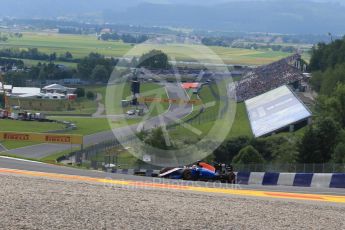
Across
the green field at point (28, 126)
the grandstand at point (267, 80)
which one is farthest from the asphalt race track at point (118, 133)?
the grandstand at point (267, 80)

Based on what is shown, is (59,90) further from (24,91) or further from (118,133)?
(118,133)

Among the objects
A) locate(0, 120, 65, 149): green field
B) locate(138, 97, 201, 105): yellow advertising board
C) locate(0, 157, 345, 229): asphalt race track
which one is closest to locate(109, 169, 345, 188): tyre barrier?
locate(0, 157, 345, 229): asphalt race track

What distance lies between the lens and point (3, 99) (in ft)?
310

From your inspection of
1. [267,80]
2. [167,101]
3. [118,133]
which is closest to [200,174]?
[118,133]

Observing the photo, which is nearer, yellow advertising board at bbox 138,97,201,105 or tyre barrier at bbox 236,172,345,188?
tyre barrier at bbox 236,172,345,188

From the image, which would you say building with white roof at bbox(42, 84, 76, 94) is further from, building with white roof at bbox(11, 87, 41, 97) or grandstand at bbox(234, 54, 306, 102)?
grandstand at bbox(234, 54, 306, 102)

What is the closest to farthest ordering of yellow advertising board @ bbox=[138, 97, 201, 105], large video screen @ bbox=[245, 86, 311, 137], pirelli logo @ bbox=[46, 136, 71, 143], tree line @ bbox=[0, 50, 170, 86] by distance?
pirelli logo @ bbox=[46, 136, 71, 143], large video screen @ bbox=[245, 86, 311, 137], yellow advertising board @ bbox=[138, 97, 201, 105], tree line @ bbox=[0, 50, 170, 86]

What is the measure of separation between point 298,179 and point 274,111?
142ft

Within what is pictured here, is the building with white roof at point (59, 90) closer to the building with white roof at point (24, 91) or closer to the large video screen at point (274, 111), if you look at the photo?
the building with white roof at point (24, 91)

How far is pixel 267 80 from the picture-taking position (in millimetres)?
98188

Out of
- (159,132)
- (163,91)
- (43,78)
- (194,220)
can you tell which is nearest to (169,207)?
(194,220)

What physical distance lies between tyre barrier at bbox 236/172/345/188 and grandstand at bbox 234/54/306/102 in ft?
173

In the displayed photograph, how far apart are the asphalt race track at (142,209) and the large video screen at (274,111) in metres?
42.5

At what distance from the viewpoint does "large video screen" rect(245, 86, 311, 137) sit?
5956cm
